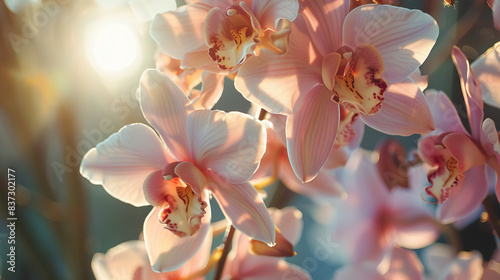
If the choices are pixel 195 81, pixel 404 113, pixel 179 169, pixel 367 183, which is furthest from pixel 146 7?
pixel 367 183

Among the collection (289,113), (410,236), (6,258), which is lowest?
(410,236)

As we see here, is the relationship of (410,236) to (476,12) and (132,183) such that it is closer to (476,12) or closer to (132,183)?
(476,12)

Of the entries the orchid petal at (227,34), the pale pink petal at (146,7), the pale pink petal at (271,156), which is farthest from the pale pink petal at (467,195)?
the pale pink petal at (146,7)

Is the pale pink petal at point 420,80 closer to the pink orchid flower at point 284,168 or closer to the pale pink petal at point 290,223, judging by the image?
the pink orchid flower at point 284,168

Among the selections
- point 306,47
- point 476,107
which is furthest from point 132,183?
Answer: point 476,107

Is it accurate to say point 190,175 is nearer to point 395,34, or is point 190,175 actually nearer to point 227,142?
point 227,142

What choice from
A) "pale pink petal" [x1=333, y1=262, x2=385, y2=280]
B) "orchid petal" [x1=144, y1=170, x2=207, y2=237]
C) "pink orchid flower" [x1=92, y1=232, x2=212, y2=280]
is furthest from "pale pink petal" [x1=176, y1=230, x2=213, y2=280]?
"pale pink petal" [x1=333, y1=262, x2=385, y2=280]
